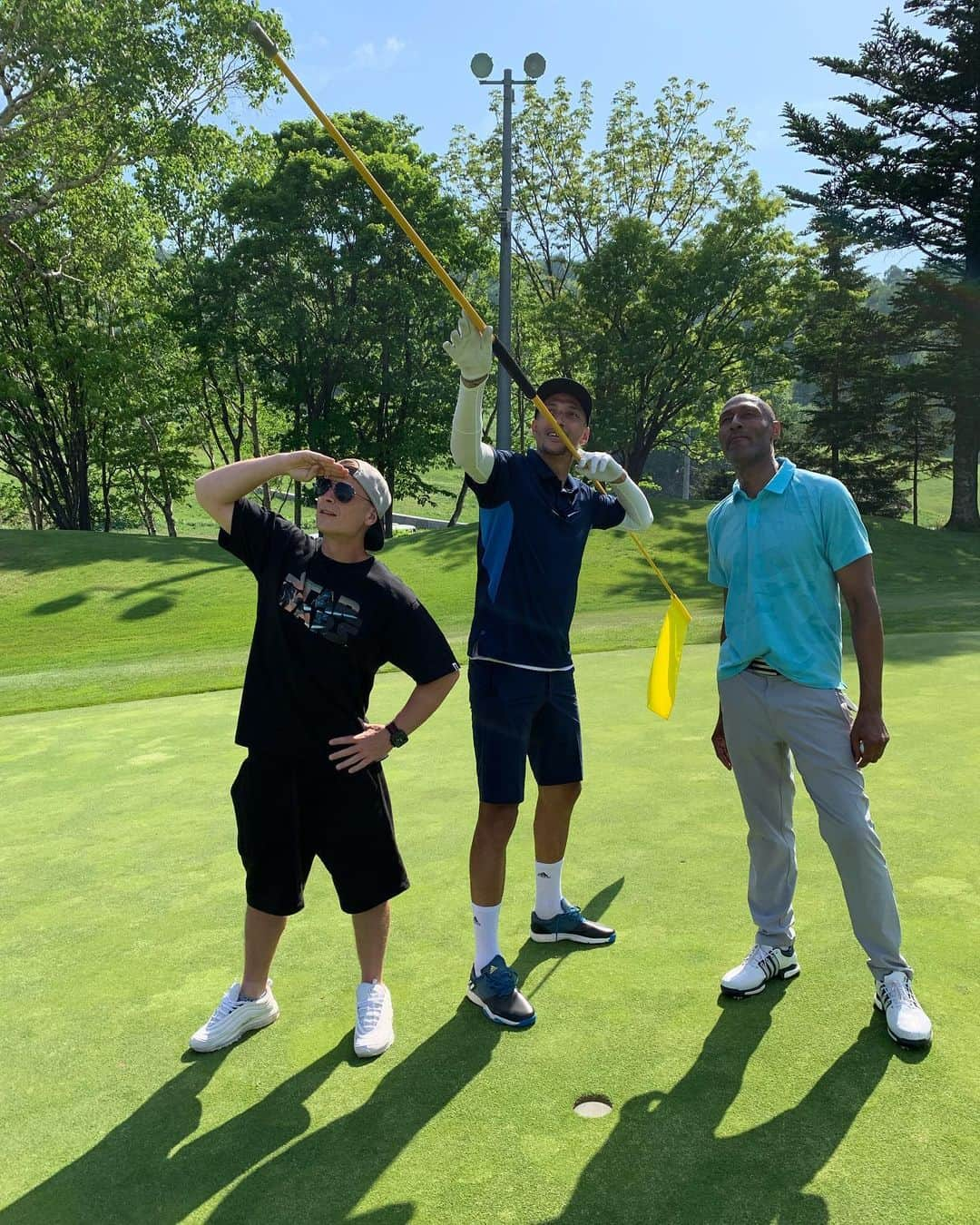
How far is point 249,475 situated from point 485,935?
1.61 m

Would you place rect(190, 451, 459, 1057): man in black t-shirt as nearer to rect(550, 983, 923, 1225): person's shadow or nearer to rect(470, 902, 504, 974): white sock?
rect(470, 902, 504, 974): white sock

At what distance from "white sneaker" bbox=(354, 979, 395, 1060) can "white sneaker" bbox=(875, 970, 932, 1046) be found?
1.38 m

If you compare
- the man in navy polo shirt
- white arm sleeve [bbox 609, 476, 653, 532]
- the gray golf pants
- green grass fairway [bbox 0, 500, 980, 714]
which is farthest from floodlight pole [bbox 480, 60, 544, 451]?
the gray golf pants

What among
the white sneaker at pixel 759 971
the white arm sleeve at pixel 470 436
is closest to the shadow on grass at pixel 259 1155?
the white sneaker at pixel 759 971

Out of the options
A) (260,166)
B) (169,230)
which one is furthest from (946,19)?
(169,230)

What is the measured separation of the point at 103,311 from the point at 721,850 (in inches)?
1083

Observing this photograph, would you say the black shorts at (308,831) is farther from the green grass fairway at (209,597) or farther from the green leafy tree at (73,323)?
the green leafy tree at (73,323)

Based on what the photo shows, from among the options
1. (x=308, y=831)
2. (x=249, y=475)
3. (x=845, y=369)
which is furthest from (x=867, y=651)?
(x=845, y=369)

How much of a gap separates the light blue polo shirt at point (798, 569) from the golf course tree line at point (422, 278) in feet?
70.1

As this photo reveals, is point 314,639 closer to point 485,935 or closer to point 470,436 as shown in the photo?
point 470,436

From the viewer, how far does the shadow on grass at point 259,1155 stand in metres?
2.15

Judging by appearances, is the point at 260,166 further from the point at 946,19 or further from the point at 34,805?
the point at 34,805

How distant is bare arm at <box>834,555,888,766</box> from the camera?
2.96 metres

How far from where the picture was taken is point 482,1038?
2803mm
